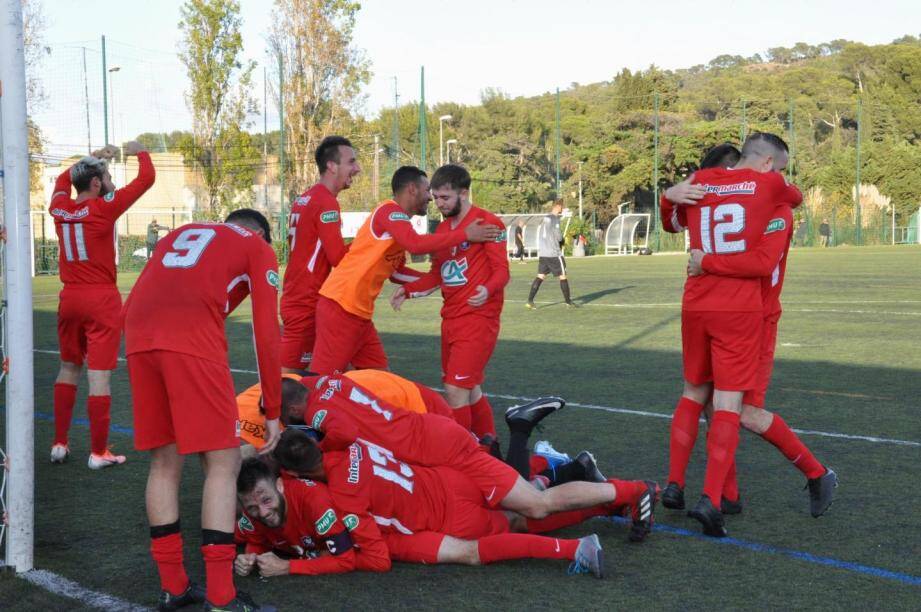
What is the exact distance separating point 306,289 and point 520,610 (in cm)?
363

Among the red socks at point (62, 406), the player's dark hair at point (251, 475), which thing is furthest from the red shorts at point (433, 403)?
the red socks at point (62, 406)

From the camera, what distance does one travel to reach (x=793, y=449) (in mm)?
5348

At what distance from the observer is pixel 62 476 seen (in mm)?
6426

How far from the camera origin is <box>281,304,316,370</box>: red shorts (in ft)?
23.3

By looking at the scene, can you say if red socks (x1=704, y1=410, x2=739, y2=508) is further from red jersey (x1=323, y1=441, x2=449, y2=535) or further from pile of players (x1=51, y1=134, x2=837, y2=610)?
red jersey (x1=323, y1=441, x2=449, y2=535)

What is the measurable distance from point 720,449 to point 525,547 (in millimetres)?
1342

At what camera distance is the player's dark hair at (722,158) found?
5633 millimetres

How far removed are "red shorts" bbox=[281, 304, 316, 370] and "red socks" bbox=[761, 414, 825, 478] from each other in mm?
3312

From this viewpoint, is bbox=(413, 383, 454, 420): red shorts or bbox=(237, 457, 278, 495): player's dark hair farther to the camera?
bbox=(413, 383, 454, 420): red shorts

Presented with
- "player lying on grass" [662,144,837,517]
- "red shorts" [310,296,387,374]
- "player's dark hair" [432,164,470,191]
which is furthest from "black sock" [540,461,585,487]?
"player's dark hair" [432,164,470,191]

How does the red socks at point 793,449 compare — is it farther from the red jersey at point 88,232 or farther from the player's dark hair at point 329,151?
the red jersey at point 88,232

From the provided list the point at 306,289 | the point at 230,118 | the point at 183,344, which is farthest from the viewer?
the point at 230,118

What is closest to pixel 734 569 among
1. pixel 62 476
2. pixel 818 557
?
pixel 818 557

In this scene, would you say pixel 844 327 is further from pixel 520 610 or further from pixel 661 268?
pixel 661 268
